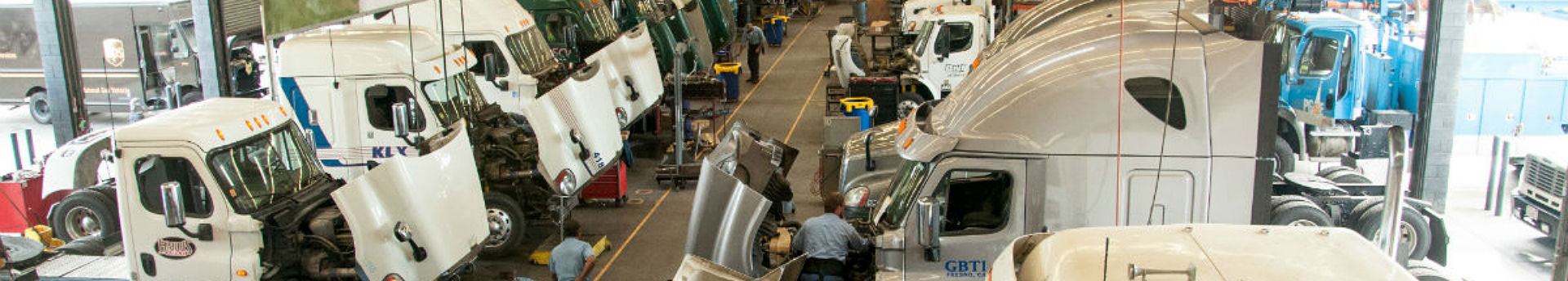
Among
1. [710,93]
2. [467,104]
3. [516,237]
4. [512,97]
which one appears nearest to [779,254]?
[516,237]

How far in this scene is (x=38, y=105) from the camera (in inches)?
810

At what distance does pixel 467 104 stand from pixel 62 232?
4.44 meters

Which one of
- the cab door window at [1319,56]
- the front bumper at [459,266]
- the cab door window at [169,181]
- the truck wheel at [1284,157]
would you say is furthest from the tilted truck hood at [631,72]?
the cab door window at [1319,56]

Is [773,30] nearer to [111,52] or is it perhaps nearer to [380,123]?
[111,52]

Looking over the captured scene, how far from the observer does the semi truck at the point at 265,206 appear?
28.3 ft

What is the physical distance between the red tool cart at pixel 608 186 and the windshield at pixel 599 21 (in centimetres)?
410

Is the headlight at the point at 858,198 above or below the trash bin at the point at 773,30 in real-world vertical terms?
below

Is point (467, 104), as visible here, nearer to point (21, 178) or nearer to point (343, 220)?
point (343, 220)

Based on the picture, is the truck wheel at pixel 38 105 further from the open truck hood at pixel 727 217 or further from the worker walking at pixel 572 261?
the open truck hood at pixel 727 217

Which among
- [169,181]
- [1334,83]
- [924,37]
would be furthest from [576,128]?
[1334,83]

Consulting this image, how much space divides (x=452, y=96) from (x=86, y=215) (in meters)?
4.00

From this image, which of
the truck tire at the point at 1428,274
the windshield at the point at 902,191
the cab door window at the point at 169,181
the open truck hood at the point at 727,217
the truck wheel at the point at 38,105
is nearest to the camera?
the windshield at the point at 902,191

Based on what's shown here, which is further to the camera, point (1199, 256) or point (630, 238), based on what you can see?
point (630, 238)

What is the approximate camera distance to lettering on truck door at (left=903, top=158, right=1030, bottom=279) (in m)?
7.21
